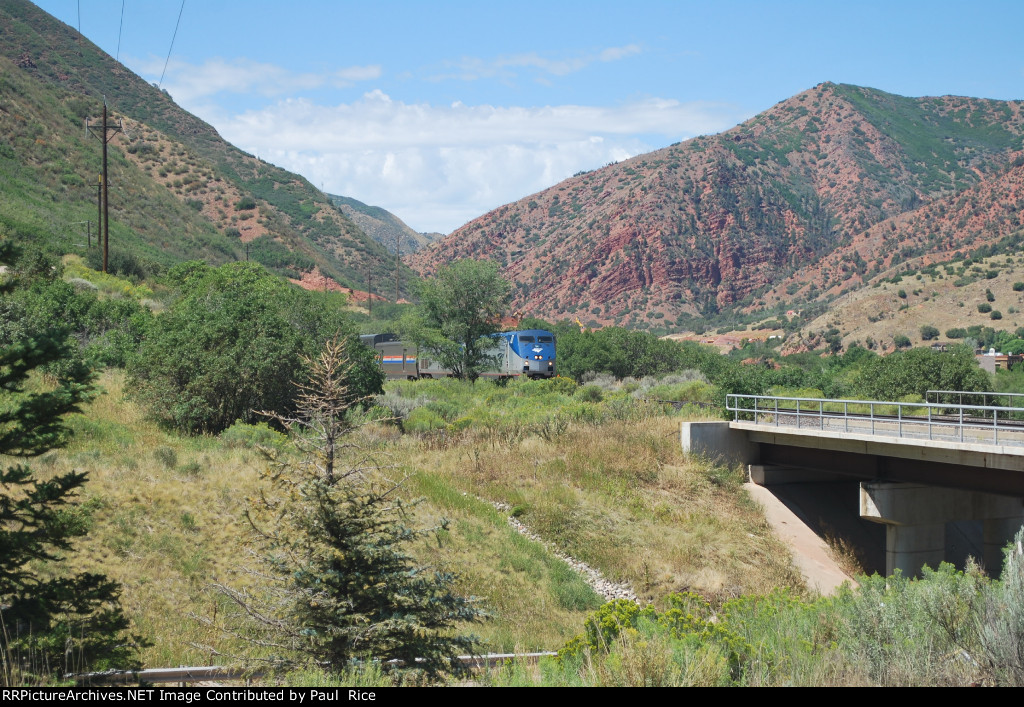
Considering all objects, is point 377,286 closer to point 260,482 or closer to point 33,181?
point 33,181

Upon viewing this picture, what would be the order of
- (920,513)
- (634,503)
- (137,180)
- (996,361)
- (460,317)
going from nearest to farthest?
1. (920,513)
2. (634,503)
3. (460,317)
4. (996,361)
5. (137,180)

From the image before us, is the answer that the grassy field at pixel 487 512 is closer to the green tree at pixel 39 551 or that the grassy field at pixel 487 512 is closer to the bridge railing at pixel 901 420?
the green tree at pixel 39 551

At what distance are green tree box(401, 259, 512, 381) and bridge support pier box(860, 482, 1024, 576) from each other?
3043 centimetres

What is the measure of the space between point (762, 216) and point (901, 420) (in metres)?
122

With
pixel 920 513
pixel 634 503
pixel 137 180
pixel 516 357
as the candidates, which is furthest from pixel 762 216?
pixel 634 503

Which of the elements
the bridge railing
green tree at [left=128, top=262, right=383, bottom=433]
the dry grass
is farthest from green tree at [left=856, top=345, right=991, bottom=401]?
green tree at [left=128, top=262, right=383, bottom=433]

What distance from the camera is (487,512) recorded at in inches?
835

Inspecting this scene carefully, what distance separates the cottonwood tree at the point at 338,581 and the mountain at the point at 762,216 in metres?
99.2

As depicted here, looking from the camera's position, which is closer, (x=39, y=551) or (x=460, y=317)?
(x=39, y=551)

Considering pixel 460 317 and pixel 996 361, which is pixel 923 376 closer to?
pixel 996 361

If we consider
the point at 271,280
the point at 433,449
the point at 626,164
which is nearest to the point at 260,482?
the point at 433,449

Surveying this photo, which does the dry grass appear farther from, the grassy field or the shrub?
the shrub

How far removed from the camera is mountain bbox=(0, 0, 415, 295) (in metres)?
65.2

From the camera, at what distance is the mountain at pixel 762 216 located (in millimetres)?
115000
